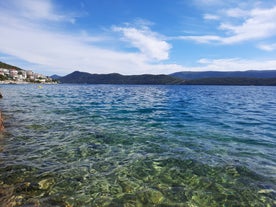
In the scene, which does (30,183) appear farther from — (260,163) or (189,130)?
(189,130)

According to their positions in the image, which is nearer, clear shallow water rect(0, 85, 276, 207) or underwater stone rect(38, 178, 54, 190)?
clear shallow water rect(0, 85, 276, 207)

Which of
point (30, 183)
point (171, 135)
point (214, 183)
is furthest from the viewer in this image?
point (171, 135)

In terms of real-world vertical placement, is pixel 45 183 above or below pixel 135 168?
above

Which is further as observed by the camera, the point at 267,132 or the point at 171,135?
the point at 267,132

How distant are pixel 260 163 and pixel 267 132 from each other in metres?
8.24

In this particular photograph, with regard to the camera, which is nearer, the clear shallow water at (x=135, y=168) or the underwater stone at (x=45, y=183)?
the clear shallow water at (x=135, y=168)

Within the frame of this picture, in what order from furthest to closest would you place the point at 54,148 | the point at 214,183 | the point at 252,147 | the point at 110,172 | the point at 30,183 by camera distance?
the point at 252,147 → the point at 54,148 → the point at 110,172 → the point at 214,183 → the point at 30,183

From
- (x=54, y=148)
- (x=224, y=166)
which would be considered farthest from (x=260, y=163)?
(x=54, y=148)

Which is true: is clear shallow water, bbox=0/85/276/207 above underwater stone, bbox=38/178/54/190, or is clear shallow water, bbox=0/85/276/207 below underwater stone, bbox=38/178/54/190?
below

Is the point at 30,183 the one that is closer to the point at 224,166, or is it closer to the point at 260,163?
the point at 224,166

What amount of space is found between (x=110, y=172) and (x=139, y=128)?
8.67m

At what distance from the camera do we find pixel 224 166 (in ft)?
32.7

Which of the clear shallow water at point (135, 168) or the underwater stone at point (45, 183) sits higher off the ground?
the underwater stone at point (45, 183)

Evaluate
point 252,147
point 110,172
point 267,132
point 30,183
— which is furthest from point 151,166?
point 267,132
